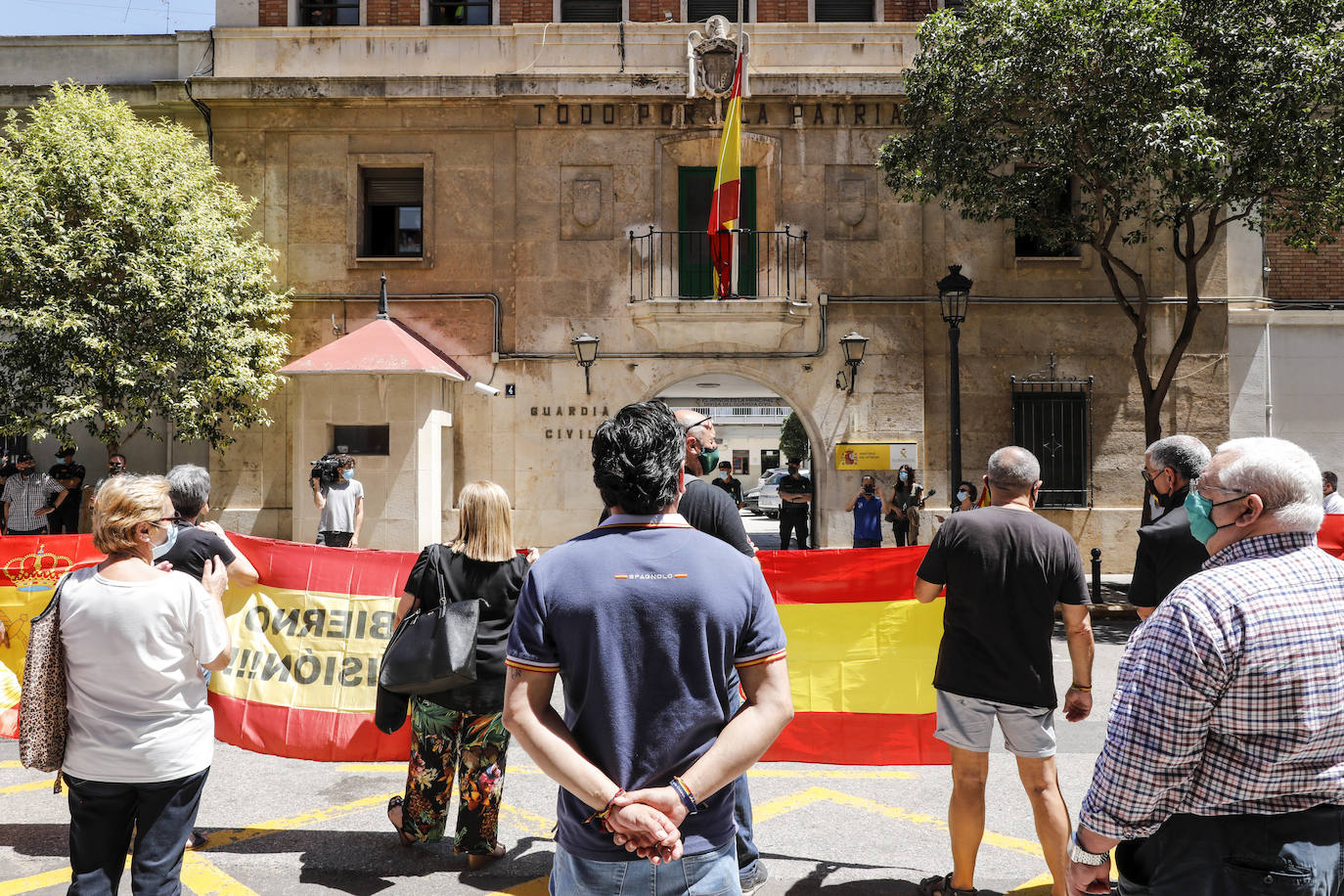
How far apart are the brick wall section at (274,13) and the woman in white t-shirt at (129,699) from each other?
1602cm

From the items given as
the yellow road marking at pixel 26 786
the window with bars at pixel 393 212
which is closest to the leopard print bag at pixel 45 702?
the yellow road marking at pixel 26 786

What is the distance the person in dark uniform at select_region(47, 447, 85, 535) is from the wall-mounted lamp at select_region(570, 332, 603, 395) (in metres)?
7.57

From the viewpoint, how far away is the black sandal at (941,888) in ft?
13.4

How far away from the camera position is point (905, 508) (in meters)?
15.4

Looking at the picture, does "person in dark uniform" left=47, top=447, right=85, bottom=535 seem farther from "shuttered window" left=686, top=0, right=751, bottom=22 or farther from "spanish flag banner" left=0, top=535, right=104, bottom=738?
"shuttered window" left=686, top=0, right=751, bottom=22

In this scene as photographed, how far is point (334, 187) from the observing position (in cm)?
1641

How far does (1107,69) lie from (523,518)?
1091 centimetres

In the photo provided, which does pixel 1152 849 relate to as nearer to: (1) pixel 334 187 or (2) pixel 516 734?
(2) pixel 516 734

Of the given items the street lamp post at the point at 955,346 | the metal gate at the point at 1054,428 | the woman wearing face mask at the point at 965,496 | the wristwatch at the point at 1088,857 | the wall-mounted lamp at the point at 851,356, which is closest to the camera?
the wristwatch at the point at 1088,857

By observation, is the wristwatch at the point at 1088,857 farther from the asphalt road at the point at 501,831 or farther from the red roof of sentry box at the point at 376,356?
the red roof of sentry box at the point at 376,356

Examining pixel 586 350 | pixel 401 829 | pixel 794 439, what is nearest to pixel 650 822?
pixel 401 829

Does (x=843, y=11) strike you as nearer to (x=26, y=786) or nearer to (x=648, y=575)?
(x=26, y=786)

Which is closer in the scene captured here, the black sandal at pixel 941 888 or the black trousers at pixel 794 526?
the black sandal at pixel 941 888

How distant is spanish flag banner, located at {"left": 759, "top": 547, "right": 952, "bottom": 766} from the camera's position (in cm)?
503
